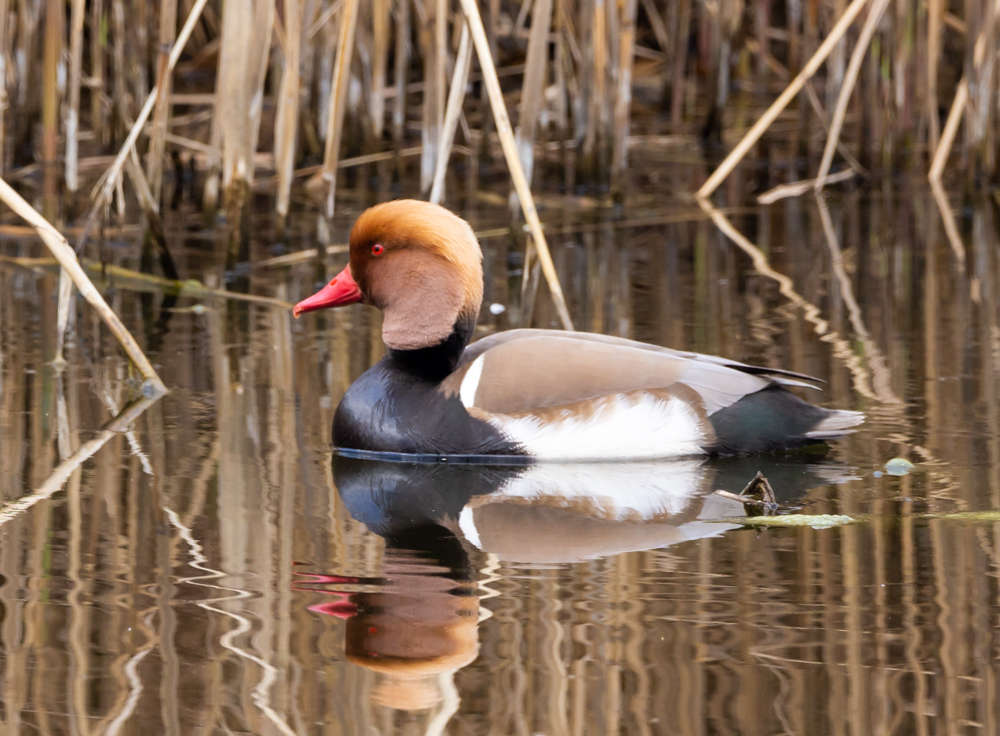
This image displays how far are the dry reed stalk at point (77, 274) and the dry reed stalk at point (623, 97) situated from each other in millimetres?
4044

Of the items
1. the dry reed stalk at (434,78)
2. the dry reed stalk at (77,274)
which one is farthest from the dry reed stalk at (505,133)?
the dry reed stalk at (77,274)

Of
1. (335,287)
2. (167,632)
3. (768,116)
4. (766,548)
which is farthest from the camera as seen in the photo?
(768,116)

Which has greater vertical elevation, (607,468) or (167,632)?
(607,468)

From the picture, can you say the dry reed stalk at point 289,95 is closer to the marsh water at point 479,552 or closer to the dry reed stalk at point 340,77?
the dry reed stalk at point 340,77

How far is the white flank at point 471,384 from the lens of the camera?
478 centimetres

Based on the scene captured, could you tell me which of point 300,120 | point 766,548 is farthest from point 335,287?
point 300,120

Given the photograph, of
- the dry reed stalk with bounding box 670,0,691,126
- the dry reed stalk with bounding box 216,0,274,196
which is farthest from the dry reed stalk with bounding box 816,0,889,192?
the dry reed stalk with bounding box 216,0,274,196

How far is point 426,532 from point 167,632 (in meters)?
1.01

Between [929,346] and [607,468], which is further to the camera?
[929,346]

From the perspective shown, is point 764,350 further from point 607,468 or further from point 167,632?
point 167,632

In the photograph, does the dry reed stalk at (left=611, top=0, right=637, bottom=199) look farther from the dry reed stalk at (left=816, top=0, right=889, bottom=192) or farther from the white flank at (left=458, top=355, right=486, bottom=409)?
the white flank at (left=458, top=355, right=486, bottom=409)

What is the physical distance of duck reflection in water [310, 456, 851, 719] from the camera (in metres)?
3.17

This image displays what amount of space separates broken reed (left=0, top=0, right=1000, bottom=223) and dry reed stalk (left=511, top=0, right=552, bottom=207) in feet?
0.04

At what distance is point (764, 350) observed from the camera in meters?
6.18
